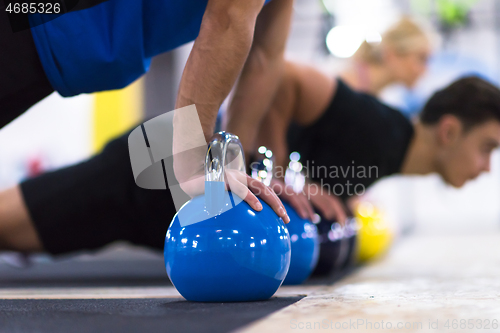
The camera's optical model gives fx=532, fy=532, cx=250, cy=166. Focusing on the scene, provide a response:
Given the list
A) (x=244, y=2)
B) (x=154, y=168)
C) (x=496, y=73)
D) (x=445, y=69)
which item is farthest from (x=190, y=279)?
(x=496, y=73)

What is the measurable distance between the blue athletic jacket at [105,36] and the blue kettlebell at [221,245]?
35 centimetres

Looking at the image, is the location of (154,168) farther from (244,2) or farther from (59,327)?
(59,327)

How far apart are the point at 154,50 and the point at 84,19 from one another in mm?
207

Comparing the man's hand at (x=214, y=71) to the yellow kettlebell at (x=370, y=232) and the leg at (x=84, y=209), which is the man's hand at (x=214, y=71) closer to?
the leg at (x=84, y=209)

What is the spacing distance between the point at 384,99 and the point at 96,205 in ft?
16.4

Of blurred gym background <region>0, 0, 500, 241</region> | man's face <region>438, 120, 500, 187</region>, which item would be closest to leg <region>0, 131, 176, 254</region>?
man's face <region>438, 120, 500, 187</region>

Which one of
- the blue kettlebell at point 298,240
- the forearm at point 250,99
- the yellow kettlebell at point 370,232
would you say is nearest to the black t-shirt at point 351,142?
the yellow kettlebell at point 370,232

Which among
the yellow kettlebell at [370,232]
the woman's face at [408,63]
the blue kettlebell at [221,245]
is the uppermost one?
the woman's face at [408,63]

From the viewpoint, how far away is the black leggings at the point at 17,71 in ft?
4.15

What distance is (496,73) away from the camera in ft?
26.2

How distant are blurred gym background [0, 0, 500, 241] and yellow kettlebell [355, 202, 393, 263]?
3256 millimetres

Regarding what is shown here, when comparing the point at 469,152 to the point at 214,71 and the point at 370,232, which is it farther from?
the point at 214,71

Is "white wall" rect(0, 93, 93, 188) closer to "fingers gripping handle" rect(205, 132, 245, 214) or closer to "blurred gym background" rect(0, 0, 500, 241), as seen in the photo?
"blurred gym background" rect(0, 0, 500, 241)

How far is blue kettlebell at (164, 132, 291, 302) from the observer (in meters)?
1.13
